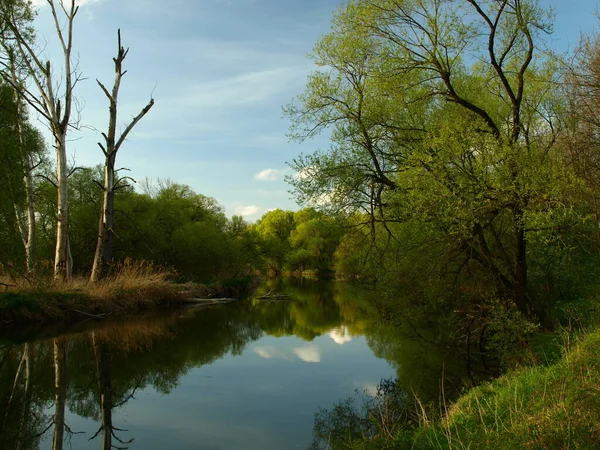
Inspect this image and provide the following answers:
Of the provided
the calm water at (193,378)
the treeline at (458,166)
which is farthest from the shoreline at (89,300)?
the treeline at (458,166)

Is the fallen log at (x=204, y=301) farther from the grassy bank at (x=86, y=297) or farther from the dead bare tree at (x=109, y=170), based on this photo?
the dead bare tree at (x=109, y=170)

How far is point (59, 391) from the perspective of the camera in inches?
345

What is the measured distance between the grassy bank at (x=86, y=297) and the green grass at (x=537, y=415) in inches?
525

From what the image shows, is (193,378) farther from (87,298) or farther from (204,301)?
(204,301)

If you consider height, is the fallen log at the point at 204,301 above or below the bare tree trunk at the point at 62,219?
below

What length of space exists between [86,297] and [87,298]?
51mm

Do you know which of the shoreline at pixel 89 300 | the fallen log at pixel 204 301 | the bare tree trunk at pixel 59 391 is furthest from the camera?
the fallen log at pixel 204 301

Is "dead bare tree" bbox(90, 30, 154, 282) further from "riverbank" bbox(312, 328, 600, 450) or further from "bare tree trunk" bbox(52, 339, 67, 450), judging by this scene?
"riverbank" bbox(312, 328, 600, 450)

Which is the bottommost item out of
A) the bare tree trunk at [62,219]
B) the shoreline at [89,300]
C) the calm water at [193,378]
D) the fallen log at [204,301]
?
the calm water at [193,378]

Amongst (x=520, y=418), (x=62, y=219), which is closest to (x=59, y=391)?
(x=520, y=418)

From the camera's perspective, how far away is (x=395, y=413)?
8117 millimetres

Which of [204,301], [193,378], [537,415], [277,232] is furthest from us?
[277,232]

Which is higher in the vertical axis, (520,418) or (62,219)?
(62,219)

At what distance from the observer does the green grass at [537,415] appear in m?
4.19
